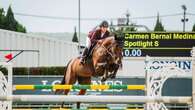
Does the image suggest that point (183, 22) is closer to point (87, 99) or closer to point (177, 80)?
point (177, 80)

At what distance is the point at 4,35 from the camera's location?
88.5 feet

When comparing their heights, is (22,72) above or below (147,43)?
below

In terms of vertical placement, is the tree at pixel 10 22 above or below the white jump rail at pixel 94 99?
above

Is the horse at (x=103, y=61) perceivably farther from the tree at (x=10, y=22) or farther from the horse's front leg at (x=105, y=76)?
the tree at (x=10, y=22)

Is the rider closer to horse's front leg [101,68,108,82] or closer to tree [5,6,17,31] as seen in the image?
horse's front leg [101,68,108,82]

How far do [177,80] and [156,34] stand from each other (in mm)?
2791

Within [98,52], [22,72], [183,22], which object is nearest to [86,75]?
[98,52]

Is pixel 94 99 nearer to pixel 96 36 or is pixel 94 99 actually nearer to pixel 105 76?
pixel 105 76

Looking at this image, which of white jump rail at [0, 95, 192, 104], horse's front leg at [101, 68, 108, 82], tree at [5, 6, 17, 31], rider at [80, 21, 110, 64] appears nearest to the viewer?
white jump rail at [0, 95, 192, 104]

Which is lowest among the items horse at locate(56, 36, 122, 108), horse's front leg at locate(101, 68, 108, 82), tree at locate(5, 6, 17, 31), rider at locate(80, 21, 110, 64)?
horse's front leg at locate(101, 68, 108, 82)

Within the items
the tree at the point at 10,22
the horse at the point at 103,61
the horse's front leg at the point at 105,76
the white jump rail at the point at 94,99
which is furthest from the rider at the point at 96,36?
the tree at the point at 10,22

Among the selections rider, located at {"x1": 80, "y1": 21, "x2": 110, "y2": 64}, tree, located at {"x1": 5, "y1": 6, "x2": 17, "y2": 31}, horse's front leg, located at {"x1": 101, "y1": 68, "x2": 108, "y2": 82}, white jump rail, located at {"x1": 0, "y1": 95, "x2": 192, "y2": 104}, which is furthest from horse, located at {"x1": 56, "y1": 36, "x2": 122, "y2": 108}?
tree, located at {"x1": 5, "y1": 6, "x2": 17, "y2": 31}

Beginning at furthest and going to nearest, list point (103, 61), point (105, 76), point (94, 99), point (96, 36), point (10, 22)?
point (10, 22) → point (96, 36) → point (103, 61) → point (105, 76) → point (94, 99)

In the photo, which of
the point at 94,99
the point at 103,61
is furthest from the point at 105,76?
the point at 94,99
